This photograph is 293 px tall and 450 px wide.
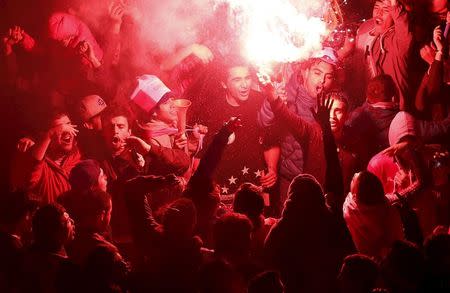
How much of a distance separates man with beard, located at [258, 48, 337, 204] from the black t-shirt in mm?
166

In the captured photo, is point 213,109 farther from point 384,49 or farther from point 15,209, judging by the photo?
point 15,209

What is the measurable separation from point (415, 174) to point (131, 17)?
14.1 feet

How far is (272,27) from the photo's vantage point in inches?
349

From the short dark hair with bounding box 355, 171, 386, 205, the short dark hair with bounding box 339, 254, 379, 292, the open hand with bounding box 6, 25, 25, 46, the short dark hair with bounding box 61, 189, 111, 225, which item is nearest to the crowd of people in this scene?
the open hand with bounding box 6, 25, 25, 46

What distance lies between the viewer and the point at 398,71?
350 inches

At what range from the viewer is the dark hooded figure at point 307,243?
447 centimetres

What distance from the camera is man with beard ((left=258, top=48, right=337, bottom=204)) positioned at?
29.2ft

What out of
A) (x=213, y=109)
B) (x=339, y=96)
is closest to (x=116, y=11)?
(x=213, y=109)

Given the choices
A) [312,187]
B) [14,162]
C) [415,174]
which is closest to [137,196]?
[312,187]

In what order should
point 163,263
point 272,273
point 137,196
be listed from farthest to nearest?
point 137,196
point 163,263
point 272,273

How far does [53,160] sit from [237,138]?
8.40ft

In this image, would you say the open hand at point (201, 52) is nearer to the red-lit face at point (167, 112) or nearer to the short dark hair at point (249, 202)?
the red-lit face at point (167, 112)

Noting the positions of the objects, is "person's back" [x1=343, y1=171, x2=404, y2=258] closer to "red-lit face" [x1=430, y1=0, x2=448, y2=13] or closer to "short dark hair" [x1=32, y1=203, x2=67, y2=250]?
"short dark hair" [x1=32, y1=203, x2=67, y2=250]

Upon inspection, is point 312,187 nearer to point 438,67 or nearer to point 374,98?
point 374,98
